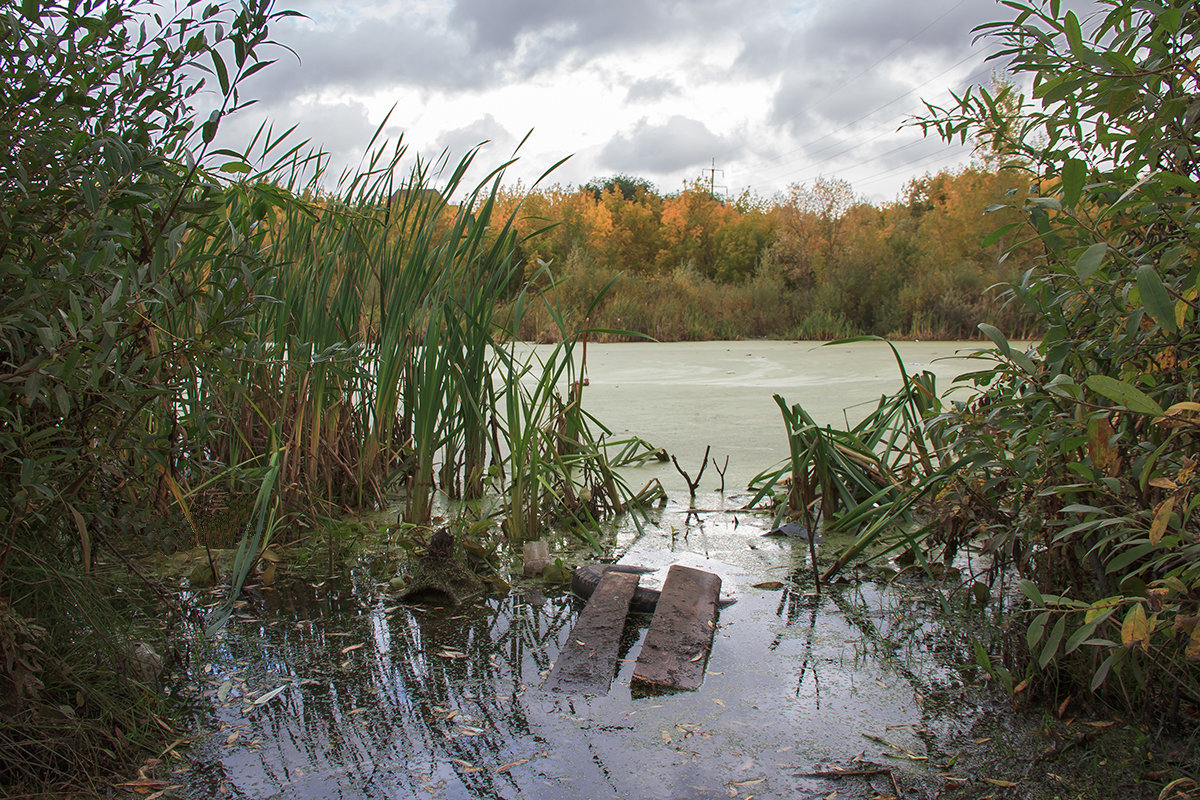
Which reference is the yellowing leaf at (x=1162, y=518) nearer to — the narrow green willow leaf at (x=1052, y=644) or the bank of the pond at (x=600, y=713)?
the narrow green willow leaf at (x=1052, y=644)

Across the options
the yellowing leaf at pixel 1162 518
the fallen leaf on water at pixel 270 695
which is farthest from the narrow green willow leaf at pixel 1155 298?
the fallen leaf on water at pixel 270 695

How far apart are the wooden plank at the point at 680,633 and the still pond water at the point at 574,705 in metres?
0.04

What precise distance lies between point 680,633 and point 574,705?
305 millimetres

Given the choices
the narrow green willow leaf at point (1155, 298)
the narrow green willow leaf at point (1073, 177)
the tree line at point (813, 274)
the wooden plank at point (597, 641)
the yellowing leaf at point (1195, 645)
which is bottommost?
the wooden plank at point (597, 641)

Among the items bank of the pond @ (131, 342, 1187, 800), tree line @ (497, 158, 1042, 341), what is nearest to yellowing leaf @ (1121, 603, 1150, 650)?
bank of the pond @ (131, 342, 1187, 800)

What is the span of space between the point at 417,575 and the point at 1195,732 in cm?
139

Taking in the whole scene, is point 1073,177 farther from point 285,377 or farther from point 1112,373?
point 285,377

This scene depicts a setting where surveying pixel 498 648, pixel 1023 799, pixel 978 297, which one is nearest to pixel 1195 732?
pixel 1023 799

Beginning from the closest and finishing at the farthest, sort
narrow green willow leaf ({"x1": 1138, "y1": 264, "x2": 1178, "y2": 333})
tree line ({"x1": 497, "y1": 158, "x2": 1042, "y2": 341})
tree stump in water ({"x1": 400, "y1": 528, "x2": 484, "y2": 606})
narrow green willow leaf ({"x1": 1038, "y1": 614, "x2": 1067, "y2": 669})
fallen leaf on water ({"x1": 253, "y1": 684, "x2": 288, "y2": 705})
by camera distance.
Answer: narrow green willow leaf ({"x1": 1138, "y1": 264, "x2": 1178, "y2": 333}) < narrow green willow leaf ({"x1": 1038, "y1": 614, "x2": 1067, "y2": 669}) < fallen leaf on water ({"x1": 253, "y1": 684, "x2": 288, "y2": 705}) < tree stump in water ({"x1": 400, "y1": 528, "x2": 484, "y2": 606}) < tree line ({"x1": 497, "y1": 158, "x2": 1042, "y2": 341})

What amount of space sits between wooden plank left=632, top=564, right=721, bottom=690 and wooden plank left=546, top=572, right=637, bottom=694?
0.06 m

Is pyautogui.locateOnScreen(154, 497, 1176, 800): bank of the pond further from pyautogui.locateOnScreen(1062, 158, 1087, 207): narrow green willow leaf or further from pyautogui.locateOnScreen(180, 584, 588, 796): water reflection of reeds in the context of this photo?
pyautogui.locateOnScreen(1062, 158, 1087, 207): narrow green willow leaf

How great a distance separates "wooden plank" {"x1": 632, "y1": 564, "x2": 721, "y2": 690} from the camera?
1.44 metres

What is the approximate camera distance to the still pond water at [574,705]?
3.75 feet

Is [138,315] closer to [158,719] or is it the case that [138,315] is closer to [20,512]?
Result: [20,512]
